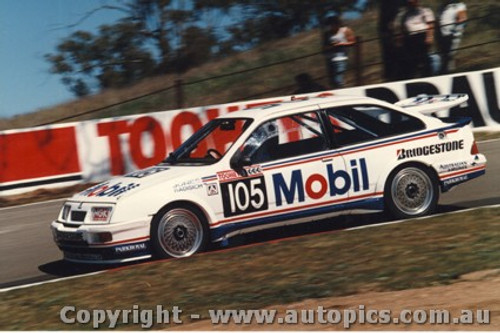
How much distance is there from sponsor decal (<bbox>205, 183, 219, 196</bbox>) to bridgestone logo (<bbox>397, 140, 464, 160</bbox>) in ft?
6.99

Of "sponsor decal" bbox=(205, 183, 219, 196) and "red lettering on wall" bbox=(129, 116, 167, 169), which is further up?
"red lettering on wall" bbox=(129, 116, 167, 169)

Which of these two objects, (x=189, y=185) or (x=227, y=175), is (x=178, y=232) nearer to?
(x=189, y=185)

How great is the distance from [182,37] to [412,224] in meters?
26.9

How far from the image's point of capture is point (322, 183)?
1009 cm

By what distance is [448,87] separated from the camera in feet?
61.6

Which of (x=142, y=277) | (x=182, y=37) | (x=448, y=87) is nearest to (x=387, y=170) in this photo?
(x=142, y=277)

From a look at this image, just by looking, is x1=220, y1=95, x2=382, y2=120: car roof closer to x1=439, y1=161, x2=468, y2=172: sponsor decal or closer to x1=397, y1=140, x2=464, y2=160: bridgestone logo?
x1=397, y1=140, x2=464, y2=160: bridgestone logo

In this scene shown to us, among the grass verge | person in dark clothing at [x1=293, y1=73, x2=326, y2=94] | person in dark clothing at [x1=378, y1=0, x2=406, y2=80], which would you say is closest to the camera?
the grass verge

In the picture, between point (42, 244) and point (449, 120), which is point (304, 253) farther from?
point (42, 244)

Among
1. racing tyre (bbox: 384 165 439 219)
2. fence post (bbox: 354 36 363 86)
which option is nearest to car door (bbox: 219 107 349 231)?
racing tyre (bbox: 384 165 439 219)

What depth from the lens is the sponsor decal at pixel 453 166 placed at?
1054 centimetres

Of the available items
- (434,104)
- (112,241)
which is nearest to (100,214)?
(112,241)

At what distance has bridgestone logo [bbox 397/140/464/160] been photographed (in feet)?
34.0

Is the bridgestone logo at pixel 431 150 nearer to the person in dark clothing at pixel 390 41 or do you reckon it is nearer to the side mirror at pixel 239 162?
the side mirror at pixel 239 162
